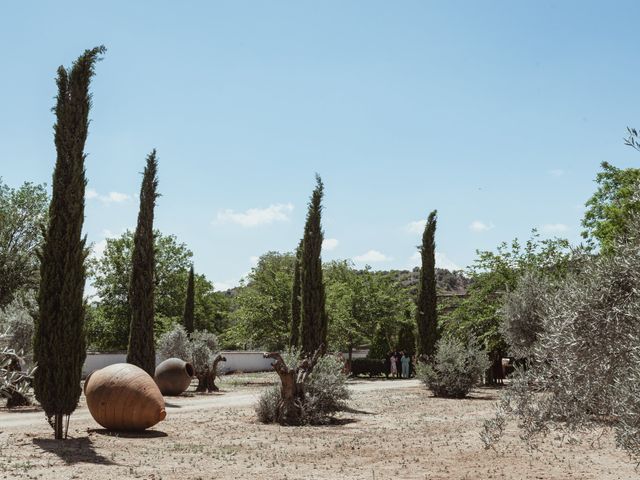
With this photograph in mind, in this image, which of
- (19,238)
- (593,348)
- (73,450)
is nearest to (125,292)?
(19,238)

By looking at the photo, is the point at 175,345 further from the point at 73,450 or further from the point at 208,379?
the point at 73,450

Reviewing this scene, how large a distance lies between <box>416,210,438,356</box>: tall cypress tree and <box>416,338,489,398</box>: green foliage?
8182mm

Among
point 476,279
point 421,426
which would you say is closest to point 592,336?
point 421,426

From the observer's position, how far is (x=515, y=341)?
21688 mm

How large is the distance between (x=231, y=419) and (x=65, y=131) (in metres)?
8.51

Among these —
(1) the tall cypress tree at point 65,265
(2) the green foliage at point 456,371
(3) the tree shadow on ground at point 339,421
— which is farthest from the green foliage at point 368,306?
(1) the tall cypress tree at point 65,265

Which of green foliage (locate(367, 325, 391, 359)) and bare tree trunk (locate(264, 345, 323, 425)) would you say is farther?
green foliage (locate(367, 325, 391, 359))

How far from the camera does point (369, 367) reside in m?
43.2

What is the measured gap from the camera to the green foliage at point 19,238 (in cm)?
4075

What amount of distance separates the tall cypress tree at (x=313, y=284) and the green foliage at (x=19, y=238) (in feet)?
67.4

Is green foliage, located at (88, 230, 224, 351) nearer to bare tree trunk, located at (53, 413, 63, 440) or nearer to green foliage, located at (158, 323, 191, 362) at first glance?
green foliage, located at (158, 323, 191, 362)

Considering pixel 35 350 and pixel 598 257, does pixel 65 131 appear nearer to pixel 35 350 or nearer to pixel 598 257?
pixel 35 350

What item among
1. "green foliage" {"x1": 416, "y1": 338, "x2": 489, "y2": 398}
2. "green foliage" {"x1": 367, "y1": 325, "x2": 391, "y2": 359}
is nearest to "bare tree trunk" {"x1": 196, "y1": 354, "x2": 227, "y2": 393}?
"green foliage" {"x1": 416, "y1": 338, "x2": 489, "y2": 398}

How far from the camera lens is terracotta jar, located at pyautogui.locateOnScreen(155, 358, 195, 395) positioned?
25375 mm
